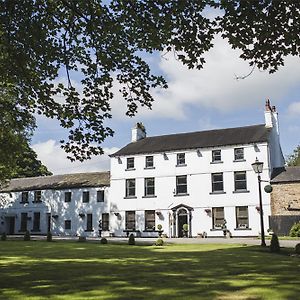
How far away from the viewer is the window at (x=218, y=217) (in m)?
43.2

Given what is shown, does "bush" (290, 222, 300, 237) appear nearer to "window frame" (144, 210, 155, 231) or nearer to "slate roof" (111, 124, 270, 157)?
"slate roof" (111, 124, 270, 157)

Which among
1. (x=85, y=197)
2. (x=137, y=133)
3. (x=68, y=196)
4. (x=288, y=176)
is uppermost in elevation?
(x=137, y=133)

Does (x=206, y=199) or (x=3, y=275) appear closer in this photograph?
(x=3, y=275)

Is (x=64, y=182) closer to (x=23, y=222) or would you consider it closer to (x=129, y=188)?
(x=23, y=222)

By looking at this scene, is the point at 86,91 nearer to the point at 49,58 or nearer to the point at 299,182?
the point at 49,58

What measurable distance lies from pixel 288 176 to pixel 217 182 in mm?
7470

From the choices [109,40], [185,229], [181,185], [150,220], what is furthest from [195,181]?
[109,40]

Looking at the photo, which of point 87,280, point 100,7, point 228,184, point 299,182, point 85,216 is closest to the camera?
point 87,280

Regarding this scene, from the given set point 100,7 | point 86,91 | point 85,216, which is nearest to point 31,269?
point 86,91

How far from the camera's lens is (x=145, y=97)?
13.0 m

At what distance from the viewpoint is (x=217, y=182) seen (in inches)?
1742

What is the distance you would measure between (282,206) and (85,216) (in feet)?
78.6

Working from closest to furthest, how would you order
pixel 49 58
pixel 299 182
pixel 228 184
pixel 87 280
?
1. pixel 87 280
2. pixel 49 58
3. pixel 299 182
4. pixel 228 184

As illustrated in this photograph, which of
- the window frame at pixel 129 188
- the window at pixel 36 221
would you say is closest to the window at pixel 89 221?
the window frame at pixel 129 188
